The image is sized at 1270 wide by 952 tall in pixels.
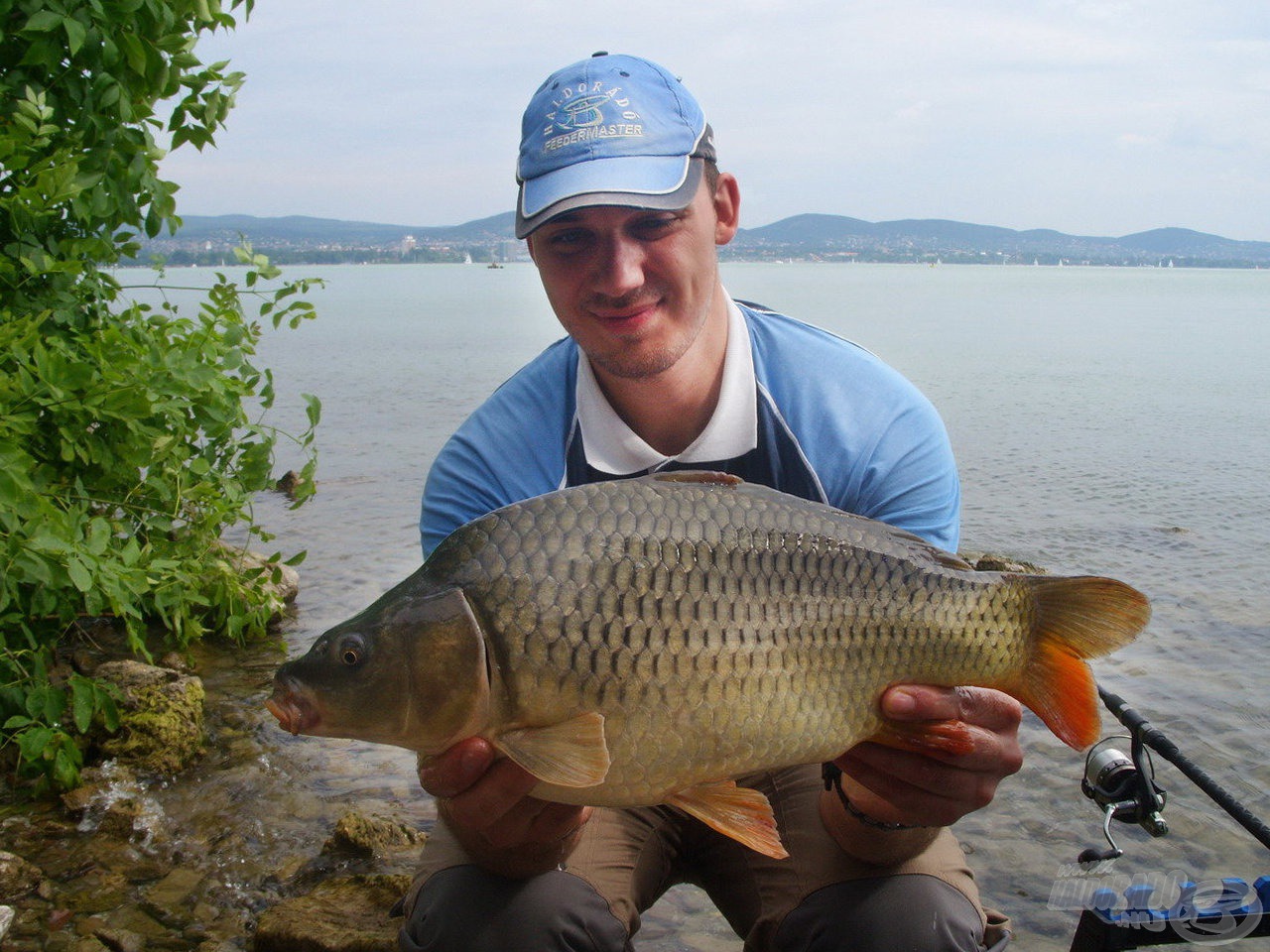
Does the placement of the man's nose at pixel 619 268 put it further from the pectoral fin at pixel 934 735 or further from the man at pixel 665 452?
the pectoral fin at pixel 934 735

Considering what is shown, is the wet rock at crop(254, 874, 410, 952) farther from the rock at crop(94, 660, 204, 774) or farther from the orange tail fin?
the orange tail fin

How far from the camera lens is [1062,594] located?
203cm

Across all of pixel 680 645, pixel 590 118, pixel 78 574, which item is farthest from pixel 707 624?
pixel 78 574

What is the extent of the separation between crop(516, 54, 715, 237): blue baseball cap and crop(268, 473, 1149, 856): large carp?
896mm

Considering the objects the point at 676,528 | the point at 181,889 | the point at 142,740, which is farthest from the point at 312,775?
the point at 676,528

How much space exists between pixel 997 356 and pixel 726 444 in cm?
2660

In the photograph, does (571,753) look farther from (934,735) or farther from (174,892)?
(174,892)

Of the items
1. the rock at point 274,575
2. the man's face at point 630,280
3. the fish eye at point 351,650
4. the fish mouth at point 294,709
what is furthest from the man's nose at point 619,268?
the rock at point 274,575

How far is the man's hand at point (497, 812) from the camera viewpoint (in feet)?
6.71

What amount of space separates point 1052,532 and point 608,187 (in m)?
7.81

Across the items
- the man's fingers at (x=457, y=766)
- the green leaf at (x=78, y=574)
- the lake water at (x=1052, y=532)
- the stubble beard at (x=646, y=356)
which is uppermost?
the stubble beard at (x=646, y=356)

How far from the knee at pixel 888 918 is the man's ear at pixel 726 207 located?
1.72 metres

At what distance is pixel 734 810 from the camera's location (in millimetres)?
2037

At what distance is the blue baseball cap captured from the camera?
2615mm
